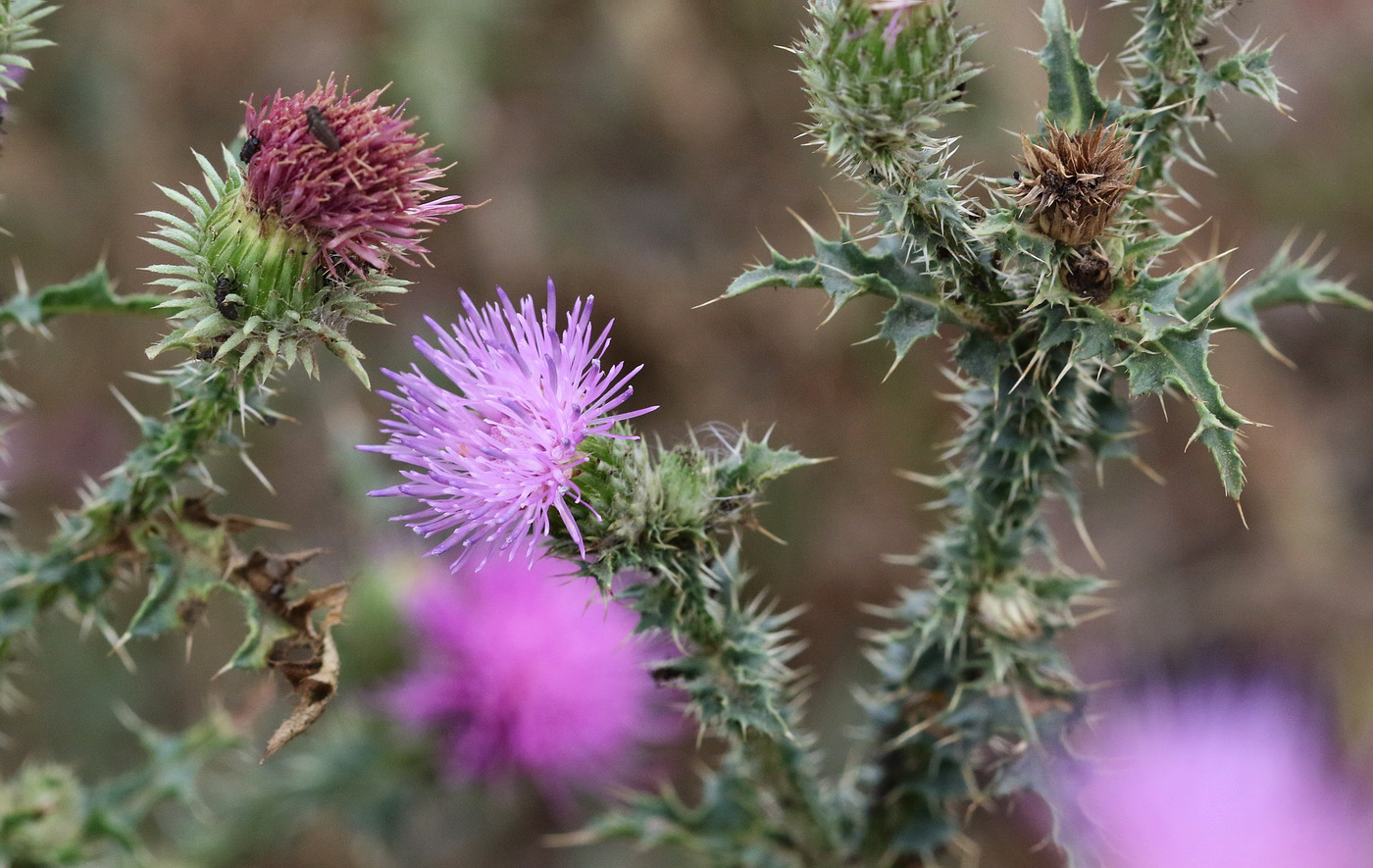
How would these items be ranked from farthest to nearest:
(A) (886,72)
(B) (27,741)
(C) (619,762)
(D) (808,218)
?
(D) (808,218) < (B) (27,741) < (C) (619,762) < (A) (886,72)

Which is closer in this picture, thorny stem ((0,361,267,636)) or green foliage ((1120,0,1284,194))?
green foliage ((1120,0,1284,194))

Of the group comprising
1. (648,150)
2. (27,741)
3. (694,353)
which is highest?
(648,150)

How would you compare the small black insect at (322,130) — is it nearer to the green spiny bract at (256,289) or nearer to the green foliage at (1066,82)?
the green spiny bract at (256,289)

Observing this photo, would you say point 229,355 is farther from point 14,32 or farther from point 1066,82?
point 1066,82

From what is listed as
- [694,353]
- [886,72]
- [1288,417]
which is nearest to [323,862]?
[694,353]

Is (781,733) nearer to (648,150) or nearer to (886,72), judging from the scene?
(886,72)

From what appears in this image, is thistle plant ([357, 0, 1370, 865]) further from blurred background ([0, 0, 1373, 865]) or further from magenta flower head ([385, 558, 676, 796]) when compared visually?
blurred background ([0, 0, 1373, 865])

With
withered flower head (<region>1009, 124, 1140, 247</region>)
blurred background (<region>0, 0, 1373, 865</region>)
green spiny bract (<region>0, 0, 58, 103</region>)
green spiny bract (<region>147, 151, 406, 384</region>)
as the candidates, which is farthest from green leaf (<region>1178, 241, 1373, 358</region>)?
green spiny bract (<region>0, 0, 58, 103</region>)
